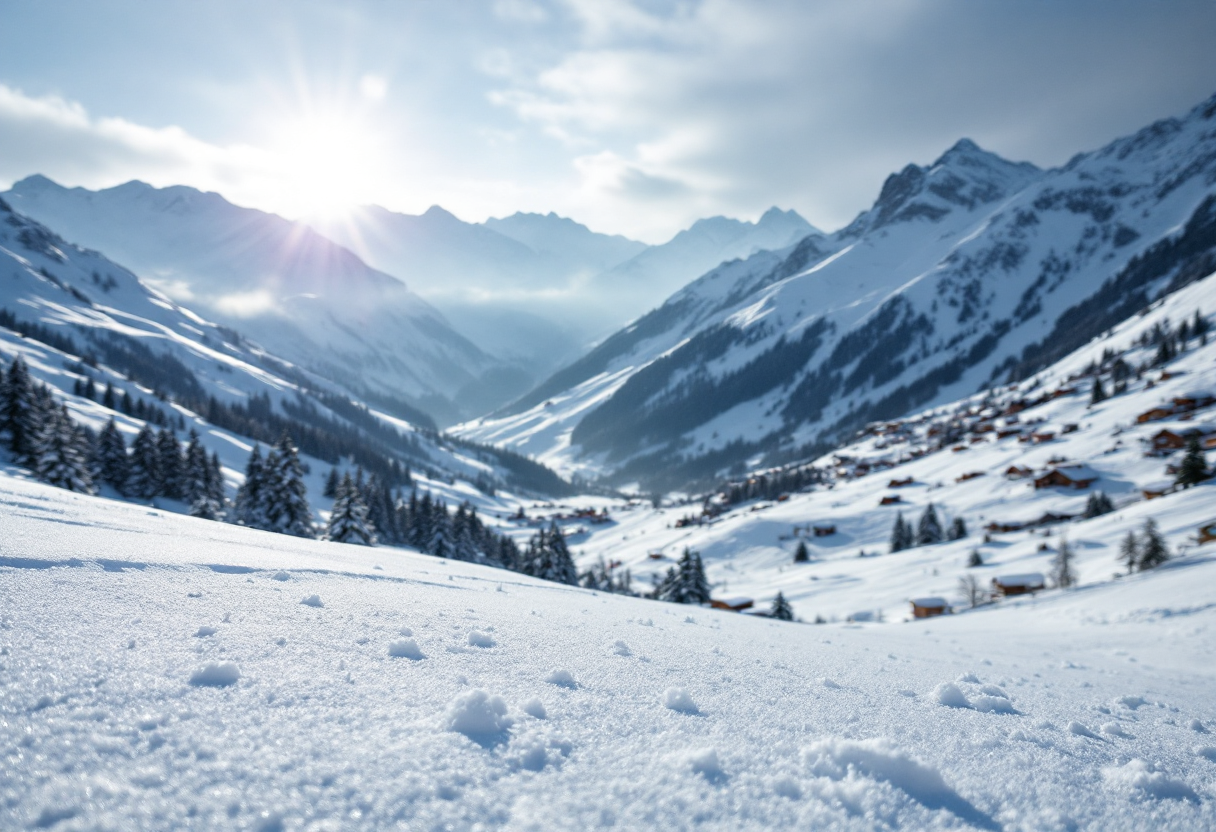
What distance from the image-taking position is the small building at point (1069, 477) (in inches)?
2500

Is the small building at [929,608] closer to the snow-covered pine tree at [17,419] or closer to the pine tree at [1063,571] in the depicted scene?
the pine tree at [1063,571]

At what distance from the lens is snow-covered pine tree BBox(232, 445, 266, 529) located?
119 ft

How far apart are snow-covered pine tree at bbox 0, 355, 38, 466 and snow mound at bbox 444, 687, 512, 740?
47.8 m

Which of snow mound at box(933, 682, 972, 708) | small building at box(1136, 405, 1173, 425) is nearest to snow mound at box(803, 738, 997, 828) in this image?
snow mound at box(933, 682, 972, 708)

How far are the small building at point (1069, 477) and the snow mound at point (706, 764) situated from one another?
3162 inches

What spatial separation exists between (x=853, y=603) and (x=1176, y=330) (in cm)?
12220

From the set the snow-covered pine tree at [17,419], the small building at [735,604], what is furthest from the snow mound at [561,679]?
the snow-covered pine tree at [17,419]

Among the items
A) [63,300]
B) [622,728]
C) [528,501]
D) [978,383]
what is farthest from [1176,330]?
[63,300]

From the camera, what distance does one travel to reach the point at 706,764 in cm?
304

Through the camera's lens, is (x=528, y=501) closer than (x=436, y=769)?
No

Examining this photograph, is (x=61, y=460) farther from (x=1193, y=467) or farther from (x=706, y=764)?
(x=1193, y=467)

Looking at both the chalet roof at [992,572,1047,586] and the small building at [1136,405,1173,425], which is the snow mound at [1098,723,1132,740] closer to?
the chalet roof at [992,572,1047,586]

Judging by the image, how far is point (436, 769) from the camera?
106 inches

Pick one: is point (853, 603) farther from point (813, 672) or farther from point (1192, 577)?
point (813, 672)
